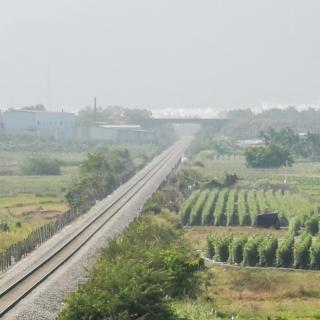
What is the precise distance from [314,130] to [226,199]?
134127mm

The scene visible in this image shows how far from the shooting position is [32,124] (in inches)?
6678

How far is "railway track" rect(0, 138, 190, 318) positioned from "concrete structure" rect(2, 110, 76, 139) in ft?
275

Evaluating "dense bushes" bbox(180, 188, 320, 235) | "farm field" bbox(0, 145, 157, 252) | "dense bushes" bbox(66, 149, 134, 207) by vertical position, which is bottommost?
"farm field" bbox(0, 145, 157, 252)

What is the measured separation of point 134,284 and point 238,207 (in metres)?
37.2

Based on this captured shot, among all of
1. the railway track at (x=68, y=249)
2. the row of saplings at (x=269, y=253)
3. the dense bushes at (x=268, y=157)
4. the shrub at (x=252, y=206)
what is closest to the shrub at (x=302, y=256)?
the row of saplings at (x=269, y=253)

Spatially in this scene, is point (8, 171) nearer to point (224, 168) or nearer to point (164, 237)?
point (224, 168)

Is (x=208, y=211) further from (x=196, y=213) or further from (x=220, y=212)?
(x=196, y=213)

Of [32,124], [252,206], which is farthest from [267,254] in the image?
[32,124]

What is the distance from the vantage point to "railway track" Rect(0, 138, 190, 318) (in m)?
32.9

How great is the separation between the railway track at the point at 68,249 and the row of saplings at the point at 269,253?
8754mm

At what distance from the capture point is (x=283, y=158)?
10569 cm

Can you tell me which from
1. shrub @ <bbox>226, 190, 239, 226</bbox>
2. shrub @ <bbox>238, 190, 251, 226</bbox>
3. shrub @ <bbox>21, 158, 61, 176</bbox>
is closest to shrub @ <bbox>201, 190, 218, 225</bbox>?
shrub @ <bbox>226, 190, 239, 226</bbox>

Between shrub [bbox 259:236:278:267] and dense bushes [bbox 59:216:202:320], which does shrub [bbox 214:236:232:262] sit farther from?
dense bushes [bbox 59:216:202:320]

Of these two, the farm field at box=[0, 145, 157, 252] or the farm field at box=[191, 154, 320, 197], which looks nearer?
the farm field at box=[0, 145, 157, 252]
